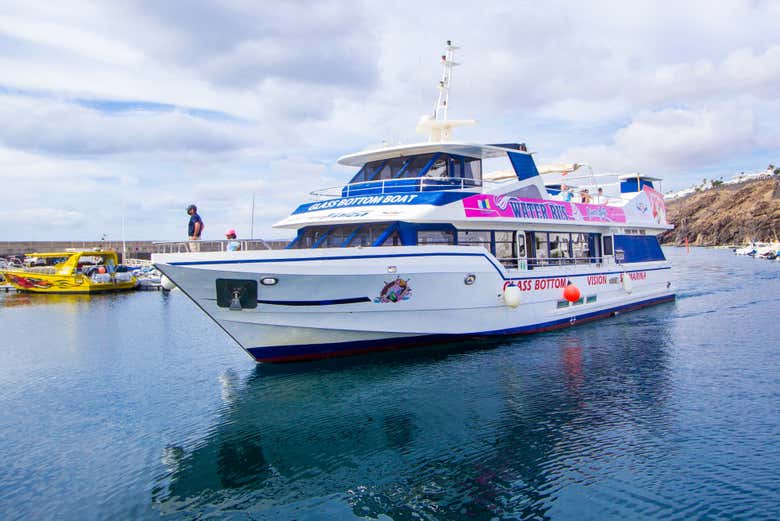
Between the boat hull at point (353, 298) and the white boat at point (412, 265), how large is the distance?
3 cm

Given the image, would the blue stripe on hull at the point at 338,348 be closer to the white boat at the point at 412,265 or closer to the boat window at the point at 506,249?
the white boat at the point at 412,265

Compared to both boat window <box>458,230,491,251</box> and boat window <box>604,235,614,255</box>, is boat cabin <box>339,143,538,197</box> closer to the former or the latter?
boat window <box>458,230,491,251</box>

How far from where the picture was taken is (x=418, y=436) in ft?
29.7

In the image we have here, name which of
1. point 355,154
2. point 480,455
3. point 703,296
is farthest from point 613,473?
point 703,296

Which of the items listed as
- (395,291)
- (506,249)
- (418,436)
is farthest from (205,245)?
(506,249)

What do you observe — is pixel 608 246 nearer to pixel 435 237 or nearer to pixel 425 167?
pixel 425 167

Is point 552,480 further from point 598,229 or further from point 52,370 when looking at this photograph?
point 598,229

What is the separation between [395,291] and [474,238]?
11.9ft

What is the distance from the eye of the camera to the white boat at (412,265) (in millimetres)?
11953

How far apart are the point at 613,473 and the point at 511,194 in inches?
396

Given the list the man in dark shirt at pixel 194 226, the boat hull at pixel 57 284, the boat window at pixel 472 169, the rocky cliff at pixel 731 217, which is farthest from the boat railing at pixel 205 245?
the rocky cliff at pixel 731 217

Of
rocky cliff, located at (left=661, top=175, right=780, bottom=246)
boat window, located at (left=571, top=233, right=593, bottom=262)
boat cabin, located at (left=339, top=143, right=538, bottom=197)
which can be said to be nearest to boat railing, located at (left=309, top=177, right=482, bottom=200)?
boat cabin, located at (left=339, top=143, right=538, bottom=197)

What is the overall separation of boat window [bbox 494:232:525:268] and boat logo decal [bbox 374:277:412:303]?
4.05 meters

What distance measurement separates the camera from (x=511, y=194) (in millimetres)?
16281
